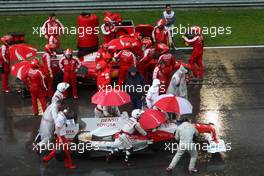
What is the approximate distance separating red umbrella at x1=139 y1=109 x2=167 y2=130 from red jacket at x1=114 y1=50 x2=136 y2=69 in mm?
3215

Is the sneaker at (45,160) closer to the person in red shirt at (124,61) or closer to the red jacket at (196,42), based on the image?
the person in red shirt at (124,61)

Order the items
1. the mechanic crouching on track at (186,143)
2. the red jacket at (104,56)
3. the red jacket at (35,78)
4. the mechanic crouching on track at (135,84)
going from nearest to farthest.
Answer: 1. the mechanic crouching on track at (186,143)
2. the mechanic crouching on track at (135,84)
3. the red jacket at (35,78)
4. the red jacket at (104,56)

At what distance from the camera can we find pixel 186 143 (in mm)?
13945

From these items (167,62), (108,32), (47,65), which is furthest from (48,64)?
(167,62)

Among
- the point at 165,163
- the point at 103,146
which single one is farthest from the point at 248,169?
the point at 103,146

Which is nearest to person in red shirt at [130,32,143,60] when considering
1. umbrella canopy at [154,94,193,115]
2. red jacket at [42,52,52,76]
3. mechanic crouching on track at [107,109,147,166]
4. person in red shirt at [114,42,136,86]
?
person in red shirt at [114,42,136,86]

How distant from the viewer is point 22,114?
17.5 meters

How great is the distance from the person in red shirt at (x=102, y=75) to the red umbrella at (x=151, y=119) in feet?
7.83

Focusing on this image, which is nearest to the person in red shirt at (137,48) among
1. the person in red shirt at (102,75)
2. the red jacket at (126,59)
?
the red jacket at (126,59)

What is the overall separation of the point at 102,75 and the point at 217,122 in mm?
3464

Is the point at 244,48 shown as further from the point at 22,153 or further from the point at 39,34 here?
→ the point at 22,153

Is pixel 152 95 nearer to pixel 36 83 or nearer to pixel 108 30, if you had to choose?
pixel 36 83

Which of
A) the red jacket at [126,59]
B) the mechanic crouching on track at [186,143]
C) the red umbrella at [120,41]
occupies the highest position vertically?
the red umbrella at [120,41]

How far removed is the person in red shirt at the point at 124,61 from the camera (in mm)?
17859
